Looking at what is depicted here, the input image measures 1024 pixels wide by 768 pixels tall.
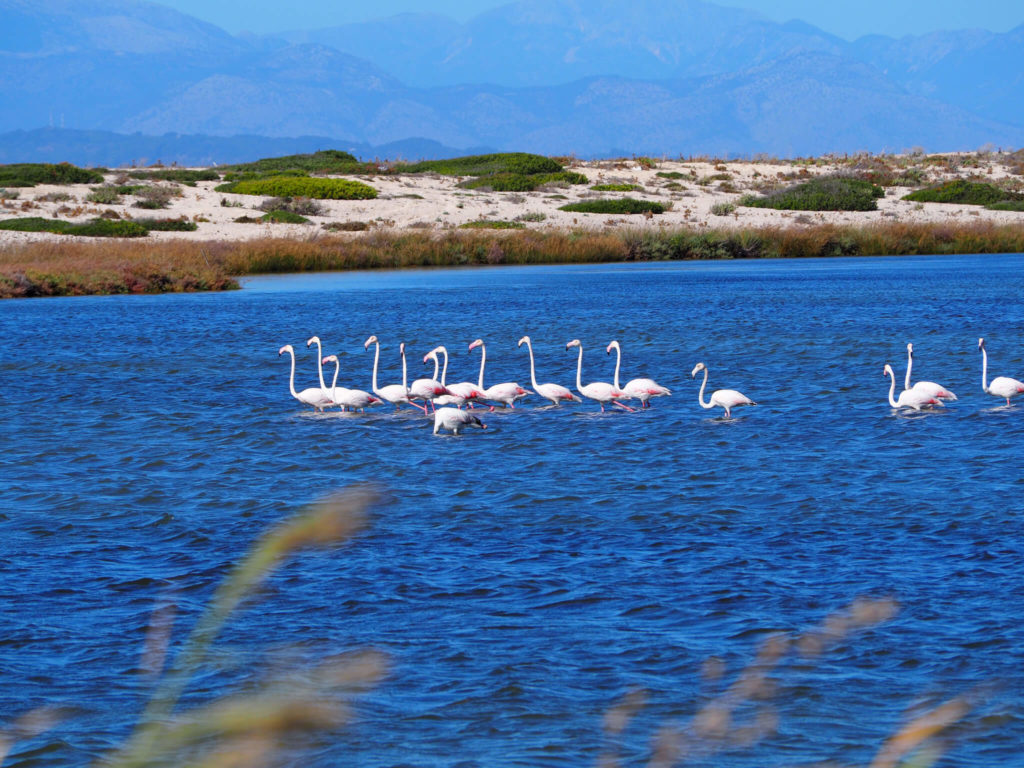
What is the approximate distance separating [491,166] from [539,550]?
64.0m

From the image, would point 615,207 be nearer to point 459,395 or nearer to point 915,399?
point 459,395

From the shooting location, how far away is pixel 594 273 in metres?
40.9

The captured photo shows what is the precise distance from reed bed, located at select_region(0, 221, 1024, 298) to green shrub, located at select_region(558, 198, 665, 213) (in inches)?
288

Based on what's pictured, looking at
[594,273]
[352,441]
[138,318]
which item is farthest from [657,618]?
[594,273]

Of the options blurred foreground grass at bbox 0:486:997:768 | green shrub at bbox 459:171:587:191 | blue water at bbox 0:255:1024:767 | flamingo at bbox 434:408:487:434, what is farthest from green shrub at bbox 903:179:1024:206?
blurred foreground grass at bbox 0:486:997:768

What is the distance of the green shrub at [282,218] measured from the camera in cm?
5099

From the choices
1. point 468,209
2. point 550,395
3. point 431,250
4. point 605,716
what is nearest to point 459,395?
point 550,395

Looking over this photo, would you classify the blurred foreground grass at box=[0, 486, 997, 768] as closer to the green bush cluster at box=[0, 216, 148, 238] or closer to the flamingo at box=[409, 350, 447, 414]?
the flamingo at box=[409, 350, 447, 414]

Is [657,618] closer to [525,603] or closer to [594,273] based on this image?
[525,603]

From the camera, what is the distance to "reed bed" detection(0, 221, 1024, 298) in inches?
1393

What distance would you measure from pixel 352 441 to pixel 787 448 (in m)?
4.74

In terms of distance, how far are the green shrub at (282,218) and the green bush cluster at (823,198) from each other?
64.5 feet

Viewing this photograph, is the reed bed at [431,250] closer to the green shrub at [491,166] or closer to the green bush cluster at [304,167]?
the green shrub at [491,166]

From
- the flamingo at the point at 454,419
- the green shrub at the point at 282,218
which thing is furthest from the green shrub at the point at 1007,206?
the flamingo at the point at 454,419
